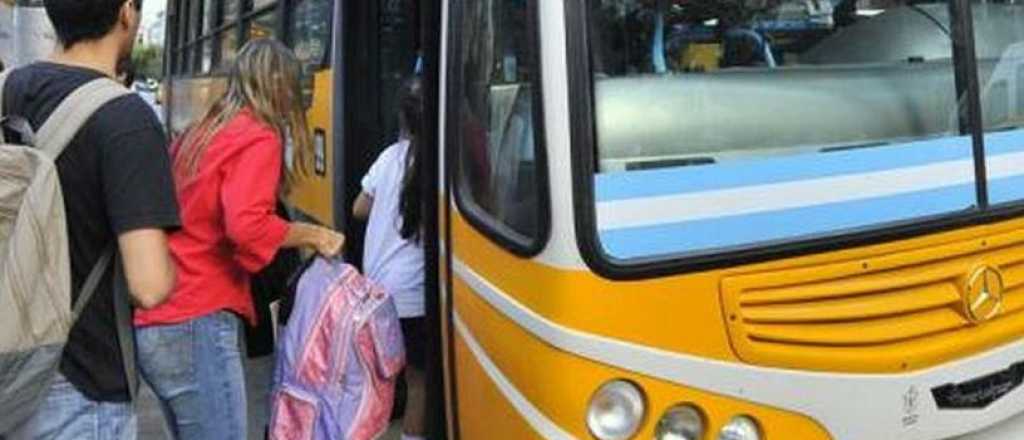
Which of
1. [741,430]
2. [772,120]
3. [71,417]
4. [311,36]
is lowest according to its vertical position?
[741,430]

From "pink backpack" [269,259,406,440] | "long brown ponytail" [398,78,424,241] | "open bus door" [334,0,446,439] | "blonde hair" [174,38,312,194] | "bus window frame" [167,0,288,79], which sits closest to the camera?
"blonde hair" [174,38,312,194]

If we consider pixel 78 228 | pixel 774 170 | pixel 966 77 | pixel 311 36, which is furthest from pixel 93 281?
pixel 311 36

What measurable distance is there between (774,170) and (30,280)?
161cm

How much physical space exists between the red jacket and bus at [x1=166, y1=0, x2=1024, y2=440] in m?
0.50

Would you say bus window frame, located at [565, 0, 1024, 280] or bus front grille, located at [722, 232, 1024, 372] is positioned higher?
bus window frame, located at [565, 0, 1024, 280]

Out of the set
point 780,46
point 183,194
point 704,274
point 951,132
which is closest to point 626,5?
point 780,46

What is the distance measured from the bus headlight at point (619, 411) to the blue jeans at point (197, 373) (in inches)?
43.7

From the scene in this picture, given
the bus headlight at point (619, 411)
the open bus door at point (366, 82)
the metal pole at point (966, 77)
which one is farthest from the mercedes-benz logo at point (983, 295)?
the open bus door at point (366, 82)

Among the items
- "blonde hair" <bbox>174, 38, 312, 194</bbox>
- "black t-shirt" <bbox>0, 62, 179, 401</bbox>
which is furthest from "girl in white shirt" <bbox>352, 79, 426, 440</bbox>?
"black t-shirt" <bbox>0, 62, 179, 401</bbox>

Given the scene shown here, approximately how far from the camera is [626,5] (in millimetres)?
2785

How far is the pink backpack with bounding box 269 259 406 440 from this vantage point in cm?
365

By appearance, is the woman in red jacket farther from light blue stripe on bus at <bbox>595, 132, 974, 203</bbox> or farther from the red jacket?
light blue stripe on bus at <bbox>595, 132, 974, 203</bbox>

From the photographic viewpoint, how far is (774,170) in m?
2.79

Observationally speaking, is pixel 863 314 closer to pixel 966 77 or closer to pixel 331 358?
pixel 966 77
